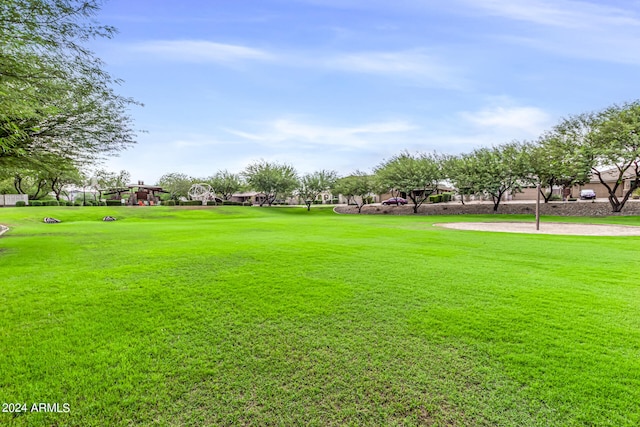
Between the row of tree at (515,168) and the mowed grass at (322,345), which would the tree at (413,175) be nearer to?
the row of tree at (515,168)

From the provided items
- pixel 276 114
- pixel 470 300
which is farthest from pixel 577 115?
pixel 470 300

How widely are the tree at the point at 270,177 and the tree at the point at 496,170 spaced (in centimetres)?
2473

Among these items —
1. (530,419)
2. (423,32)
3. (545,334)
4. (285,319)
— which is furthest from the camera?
(423,32)

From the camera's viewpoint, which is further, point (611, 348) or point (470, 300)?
point (470, 300)

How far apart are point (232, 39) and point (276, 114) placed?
702 inches

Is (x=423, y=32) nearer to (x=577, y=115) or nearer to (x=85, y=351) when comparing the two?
(x=85, y=351)

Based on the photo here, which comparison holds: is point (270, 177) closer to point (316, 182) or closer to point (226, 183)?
point (316, 182)

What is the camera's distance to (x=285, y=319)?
14.7ft

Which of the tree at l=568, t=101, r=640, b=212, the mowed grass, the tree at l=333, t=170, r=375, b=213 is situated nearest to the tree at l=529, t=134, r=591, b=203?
the tree at l=568, t=101, r=640, b=212

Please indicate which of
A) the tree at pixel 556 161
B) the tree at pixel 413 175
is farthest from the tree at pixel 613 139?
the tree at pixel 413 175

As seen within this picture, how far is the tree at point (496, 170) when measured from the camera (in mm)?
34688

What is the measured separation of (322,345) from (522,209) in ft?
135

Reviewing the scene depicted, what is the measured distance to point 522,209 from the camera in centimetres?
3703

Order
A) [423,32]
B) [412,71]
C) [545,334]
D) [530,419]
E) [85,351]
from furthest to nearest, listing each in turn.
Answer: [412,71], [423,32], [545,334], [85,351], [530,419]
